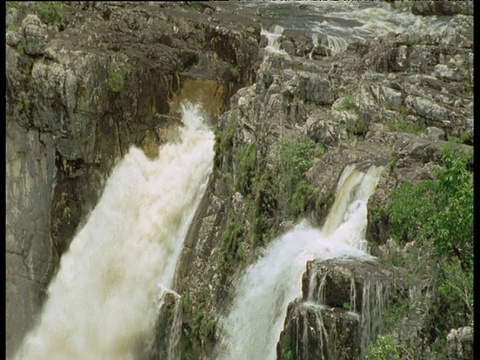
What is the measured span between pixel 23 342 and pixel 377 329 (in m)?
13.8

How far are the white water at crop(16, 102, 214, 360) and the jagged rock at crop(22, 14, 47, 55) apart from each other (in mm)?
4597

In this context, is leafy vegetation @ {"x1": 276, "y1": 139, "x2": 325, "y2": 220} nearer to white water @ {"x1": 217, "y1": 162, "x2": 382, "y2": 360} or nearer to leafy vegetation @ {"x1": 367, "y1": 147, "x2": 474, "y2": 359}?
white water @ {"x1": 217, "y1": 162, "x2": 382, "y2": 360}

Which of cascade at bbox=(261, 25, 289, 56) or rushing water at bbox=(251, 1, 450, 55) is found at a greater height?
rushing water at bbox=(251, 1, 450, 55)

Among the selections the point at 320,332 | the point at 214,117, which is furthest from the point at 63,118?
the point at 320,332

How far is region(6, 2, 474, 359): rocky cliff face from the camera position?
1828cm

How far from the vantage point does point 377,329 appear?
1400cm

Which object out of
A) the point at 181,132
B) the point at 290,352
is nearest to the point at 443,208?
the point at 290,352

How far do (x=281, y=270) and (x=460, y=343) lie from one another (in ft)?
18.2

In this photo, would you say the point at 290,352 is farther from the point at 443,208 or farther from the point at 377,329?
the point at 443,208

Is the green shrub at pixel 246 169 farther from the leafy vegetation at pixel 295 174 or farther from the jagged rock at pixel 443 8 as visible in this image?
the jagged rock at pixel 443 8

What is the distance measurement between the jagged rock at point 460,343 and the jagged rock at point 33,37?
16.7 metres

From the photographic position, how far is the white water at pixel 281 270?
16.0 meters

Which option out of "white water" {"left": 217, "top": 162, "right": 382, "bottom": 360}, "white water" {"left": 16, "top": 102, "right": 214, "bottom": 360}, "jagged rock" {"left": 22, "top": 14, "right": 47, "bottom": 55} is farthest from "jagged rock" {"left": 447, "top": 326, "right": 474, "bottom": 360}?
"jagged rock" {"left": 22, "top": 14, "right": 47, "bottom": 55}

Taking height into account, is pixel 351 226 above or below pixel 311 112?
below
